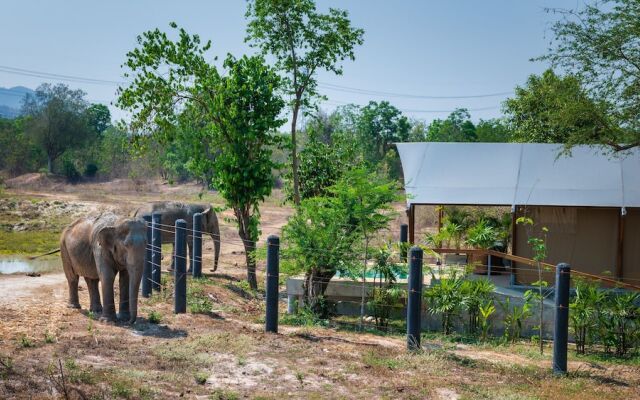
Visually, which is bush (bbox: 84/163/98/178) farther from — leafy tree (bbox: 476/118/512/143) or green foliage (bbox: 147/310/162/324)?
green foliage (bbox: 147/310/162/324)

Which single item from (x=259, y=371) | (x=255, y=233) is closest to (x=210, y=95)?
(x=255, y=233)

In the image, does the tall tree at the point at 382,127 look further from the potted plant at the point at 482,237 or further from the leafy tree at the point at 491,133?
the potted plant at the point at 482,237

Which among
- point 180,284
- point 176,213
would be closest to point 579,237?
point 180,284

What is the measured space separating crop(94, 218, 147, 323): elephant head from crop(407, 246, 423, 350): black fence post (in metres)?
3.95

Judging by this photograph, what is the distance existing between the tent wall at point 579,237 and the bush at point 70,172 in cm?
4675

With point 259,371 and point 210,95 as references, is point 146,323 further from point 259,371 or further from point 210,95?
point 210,95

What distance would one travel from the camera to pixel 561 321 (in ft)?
32.9

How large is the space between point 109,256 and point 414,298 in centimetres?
463

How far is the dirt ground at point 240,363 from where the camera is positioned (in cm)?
830

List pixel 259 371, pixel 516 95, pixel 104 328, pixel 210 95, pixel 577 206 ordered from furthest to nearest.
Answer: pixel 516 95 < pixel 210 95 < pixel 577 206 < pixel 104 328 < pixel 259 371

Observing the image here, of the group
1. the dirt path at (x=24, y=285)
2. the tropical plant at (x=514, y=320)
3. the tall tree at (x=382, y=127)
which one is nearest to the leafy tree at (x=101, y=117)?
the tall tree at (x=382, y=127)

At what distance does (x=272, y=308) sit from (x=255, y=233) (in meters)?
→ 7.17

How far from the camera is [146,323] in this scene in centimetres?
1141

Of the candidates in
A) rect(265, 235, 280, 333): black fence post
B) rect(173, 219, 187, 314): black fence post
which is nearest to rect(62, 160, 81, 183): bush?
rect(173, 219, 187, 314): black fence post
